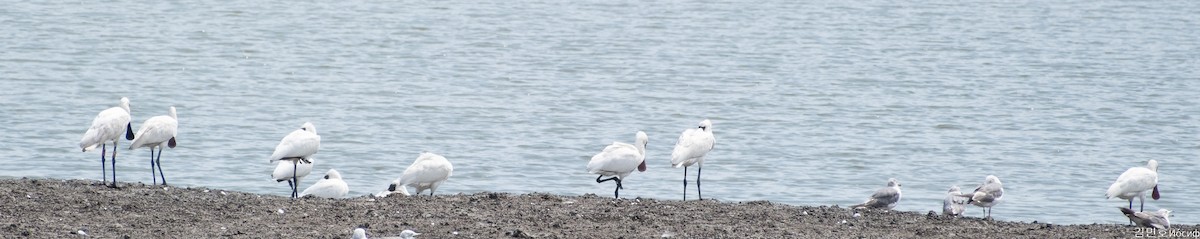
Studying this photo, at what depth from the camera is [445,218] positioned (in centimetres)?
1290

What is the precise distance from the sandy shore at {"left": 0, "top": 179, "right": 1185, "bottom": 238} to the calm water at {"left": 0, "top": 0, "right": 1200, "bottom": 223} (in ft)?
16.9

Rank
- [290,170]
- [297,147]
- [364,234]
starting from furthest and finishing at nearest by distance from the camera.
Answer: [290,170] < [297,147] < [364,234]

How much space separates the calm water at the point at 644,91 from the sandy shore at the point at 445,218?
5.16 metres

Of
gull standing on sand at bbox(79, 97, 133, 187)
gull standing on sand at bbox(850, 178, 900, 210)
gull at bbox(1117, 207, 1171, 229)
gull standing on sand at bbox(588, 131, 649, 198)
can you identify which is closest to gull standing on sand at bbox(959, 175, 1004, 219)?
gull standing on sand at bbox(850, 178, 900, 210)

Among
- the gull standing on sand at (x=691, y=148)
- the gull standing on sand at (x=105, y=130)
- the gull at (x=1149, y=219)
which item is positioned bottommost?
the gull at (x=1149, y=219)

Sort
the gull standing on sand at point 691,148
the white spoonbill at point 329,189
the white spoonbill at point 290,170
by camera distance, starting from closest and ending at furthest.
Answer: the white spoonbill at point 329,189 → the gull standing on sand at point 691,148 → the white spoonbill at point 290,170

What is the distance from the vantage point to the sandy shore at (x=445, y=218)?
12227 mm

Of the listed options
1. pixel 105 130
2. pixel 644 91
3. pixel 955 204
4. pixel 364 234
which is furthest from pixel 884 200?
pixel 644 91

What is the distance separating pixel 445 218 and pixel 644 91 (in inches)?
794

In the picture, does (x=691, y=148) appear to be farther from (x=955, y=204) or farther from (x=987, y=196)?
(x=987, y=196)

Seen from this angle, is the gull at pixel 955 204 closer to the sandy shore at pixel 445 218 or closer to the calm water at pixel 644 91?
the sandy shore at pixel 445 218

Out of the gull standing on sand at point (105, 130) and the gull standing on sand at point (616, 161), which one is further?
the gull standing on sand at point (616, 161)

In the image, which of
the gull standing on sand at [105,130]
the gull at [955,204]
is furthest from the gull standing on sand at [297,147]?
the gull at [955,204]

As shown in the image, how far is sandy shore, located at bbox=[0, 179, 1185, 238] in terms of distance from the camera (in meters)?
12.2
